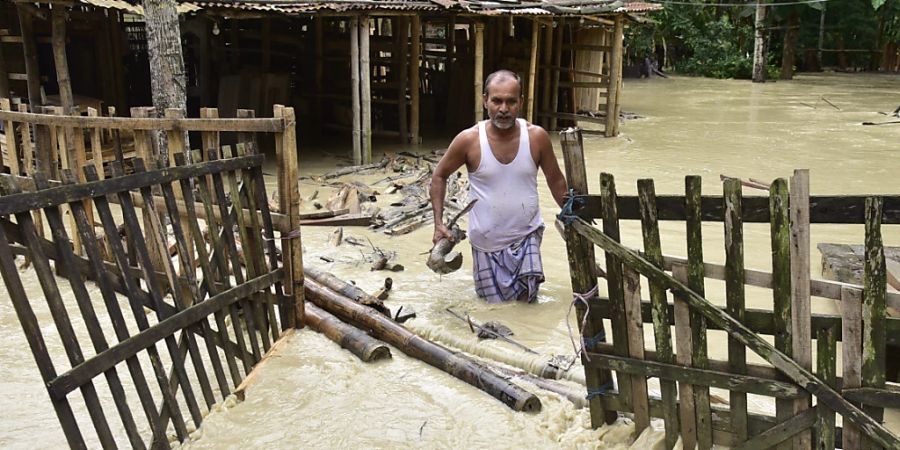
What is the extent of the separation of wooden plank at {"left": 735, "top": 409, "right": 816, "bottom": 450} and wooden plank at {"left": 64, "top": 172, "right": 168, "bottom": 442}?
8.17ft

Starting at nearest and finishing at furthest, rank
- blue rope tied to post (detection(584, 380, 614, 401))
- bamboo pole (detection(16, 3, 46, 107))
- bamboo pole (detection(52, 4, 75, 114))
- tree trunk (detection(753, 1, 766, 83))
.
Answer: blue rope tied to post (detection(584, 380, 614, 401)) < bamboo pole (detection(52, 4, 75, 114)) < bamboo pole (detection(16, 3, 46, 107)) < tree trunk (detection(753, 1, 766, 83))

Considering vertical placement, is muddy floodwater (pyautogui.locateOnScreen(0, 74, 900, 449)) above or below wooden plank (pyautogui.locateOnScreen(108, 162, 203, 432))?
below

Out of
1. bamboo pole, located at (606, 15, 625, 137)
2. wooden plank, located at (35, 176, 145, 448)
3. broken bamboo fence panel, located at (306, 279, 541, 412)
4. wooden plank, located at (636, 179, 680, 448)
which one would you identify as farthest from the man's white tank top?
bamboo pole, located at (606, 15, 625, 137)

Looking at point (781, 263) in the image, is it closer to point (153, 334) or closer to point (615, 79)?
point (153, 334)

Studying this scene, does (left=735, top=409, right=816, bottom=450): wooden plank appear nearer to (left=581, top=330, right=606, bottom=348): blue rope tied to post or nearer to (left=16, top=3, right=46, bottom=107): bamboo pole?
(left=581, top=330, right=606, bottom=348): blue rope tied to post

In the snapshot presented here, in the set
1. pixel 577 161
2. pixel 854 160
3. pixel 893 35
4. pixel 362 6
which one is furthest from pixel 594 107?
pixel 893 35

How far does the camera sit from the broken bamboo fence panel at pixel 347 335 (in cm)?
443

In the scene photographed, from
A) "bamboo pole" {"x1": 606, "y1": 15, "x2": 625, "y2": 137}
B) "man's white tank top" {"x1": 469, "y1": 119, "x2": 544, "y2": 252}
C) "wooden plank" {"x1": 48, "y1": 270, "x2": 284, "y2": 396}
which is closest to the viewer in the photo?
"wooden plank" {"x1": 48, "y1": 270, "x2": 284, "y2": 396}

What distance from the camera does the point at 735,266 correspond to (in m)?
2.78

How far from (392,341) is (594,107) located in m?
13.1

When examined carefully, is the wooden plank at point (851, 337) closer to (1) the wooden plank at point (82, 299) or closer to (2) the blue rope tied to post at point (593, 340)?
(2) the blue rope tied to post at point (593, 340)

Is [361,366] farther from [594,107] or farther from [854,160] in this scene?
[594,107]

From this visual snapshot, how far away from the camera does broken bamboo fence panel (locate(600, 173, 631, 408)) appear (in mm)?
2986

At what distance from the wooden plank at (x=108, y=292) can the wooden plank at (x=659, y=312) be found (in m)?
2.07
